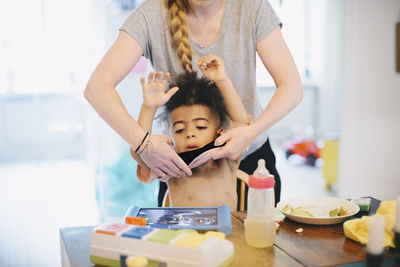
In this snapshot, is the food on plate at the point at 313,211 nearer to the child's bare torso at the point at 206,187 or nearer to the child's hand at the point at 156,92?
the child's bare torso at the point at 206,187

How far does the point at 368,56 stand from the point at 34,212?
2811mm

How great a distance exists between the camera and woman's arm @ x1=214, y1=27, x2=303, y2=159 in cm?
127

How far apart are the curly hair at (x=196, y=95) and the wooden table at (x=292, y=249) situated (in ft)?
1.42

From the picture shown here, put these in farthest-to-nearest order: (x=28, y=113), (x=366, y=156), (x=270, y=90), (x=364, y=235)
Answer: (x=270, y=90)
(x=28, y=113)
(x=366, y=156)
(x=364, y=235)

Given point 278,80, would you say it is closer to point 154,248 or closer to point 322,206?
point 322,206

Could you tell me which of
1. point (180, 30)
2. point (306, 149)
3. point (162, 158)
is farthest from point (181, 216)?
point (306, 149)

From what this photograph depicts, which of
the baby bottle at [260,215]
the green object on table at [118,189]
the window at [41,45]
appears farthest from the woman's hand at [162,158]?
the window at [41,45]

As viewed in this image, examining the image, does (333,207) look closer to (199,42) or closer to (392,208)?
(392,208)

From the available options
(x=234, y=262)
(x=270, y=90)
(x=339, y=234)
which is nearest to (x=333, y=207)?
(x=339, y=234)

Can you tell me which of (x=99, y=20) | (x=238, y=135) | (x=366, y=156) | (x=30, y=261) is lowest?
(x=30, y=261)

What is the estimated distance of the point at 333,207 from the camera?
1.22m

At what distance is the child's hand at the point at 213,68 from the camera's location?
1285mm

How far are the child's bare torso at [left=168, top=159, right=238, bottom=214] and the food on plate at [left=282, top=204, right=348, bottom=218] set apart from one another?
0.24 m

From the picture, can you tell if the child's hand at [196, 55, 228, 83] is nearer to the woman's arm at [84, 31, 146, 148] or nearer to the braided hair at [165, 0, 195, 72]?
the braided hair at [165, 0, 195, 72]
